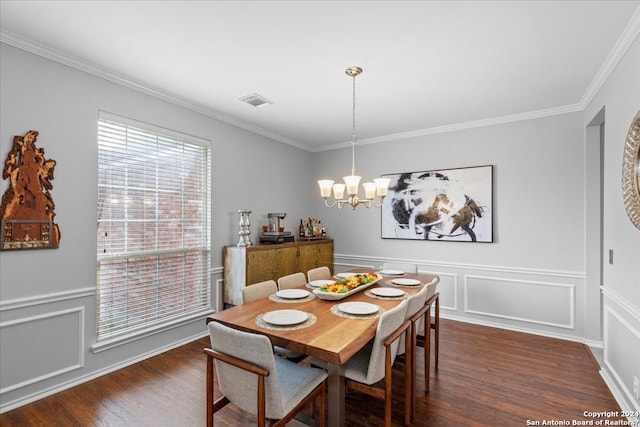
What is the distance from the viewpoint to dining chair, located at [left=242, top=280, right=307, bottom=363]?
235 centimetres

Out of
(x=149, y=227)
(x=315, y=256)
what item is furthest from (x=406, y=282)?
(x=149, y=227)

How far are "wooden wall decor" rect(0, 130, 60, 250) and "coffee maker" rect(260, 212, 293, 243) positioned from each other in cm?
223

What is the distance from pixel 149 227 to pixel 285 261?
1.73m

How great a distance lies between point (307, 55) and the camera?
7.98ft

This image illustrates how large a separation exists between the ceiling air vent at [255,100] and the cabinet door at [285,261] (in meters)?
1.81

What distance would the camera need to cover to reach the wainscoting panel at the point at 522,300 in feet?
11.6

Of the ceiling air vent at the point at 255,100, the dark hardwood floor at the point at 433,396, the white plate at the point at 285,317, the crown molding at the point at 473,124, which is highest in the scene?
the ceiling air vent at the point at 255,100

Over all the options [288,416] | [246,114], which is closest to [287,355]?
[288,416]

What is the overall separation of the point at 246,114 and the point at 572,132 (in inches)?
150

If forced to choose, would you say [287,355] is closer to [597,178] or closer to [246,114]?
[246,114]

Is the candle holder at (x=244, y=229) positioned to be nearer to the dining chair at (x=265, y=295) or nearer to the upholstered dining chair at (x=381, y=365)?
the dining chair at (x=265, y=295)

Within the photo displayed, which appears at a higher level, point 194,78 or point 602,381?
point 194,78

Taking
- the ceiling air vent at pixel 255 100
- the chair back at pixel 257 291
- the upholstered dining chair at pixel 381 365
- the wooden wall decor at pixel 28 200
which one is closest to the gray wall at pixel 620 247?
the upholstered dining chair at pixel 381 365

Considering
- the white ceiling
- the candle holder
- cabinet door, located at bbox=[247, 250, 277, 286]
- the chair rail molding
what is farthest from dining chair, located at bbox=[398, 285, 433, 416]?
the chair rail molding
